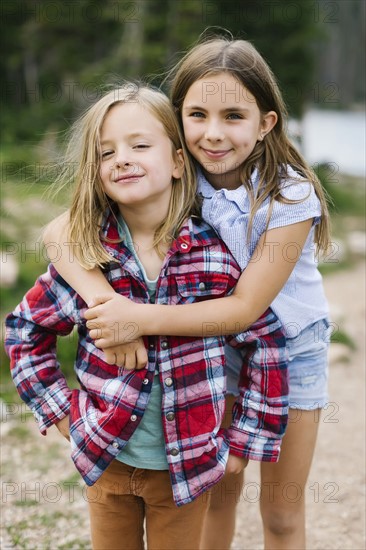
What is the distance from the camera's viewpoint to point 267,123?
68.5 inches

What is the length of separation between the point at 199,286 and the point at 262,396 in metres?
0.33

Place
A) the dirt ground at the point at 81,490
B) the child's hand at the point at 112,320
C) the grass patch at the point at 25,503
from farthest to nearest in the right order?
the grass patch at the point at 25,503 < the dirt ground at the point at 81,490 < the child's hand at the point at 112,320

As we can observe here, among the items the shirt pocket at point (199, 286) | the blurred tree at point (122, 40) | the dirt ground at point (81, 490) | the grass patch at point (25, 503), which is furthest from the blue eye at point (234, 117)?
the blurred tree at point (122, 40)

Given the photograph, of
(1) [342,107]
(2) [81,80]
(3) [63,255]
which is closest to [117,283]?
(3) [63,255]

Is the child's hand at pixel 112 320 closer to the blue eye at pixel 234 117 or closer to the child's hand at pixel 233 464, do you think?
the child's hand at pixel 233 464

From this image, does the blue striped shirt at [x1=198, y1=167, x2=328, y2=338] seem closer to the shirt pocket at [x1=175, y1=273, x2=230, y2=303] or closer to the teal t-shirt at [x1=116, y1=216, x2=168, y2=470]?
the shirt pocket at [x1=175, y1=273, x2=230, y2=303]

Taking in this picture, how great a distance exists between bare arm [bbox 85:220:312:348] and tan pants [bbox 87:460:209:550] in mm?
382

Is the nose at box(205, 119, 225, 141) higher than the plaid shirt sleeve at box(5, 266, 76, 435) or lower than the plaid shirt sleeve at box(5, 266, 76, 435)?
higher

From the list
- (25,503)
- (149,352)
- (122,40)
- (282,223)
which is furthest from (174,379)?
(122,40)

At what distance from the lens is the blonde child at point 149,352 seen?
1.60m

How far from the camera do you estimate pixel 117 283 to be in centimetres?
164

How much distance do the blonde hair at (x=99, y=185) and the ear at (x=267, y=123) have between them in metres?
0.21

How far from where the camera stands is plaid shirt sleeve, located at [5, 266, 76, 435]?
1.69 metres

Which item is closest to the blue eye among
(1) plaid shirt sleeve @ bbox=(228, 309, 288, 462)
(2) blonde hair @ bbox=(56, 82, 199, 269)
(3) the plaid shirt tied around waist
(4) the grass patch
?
(2) blonde hair @ bbox=(56, 82, 199, 269)
